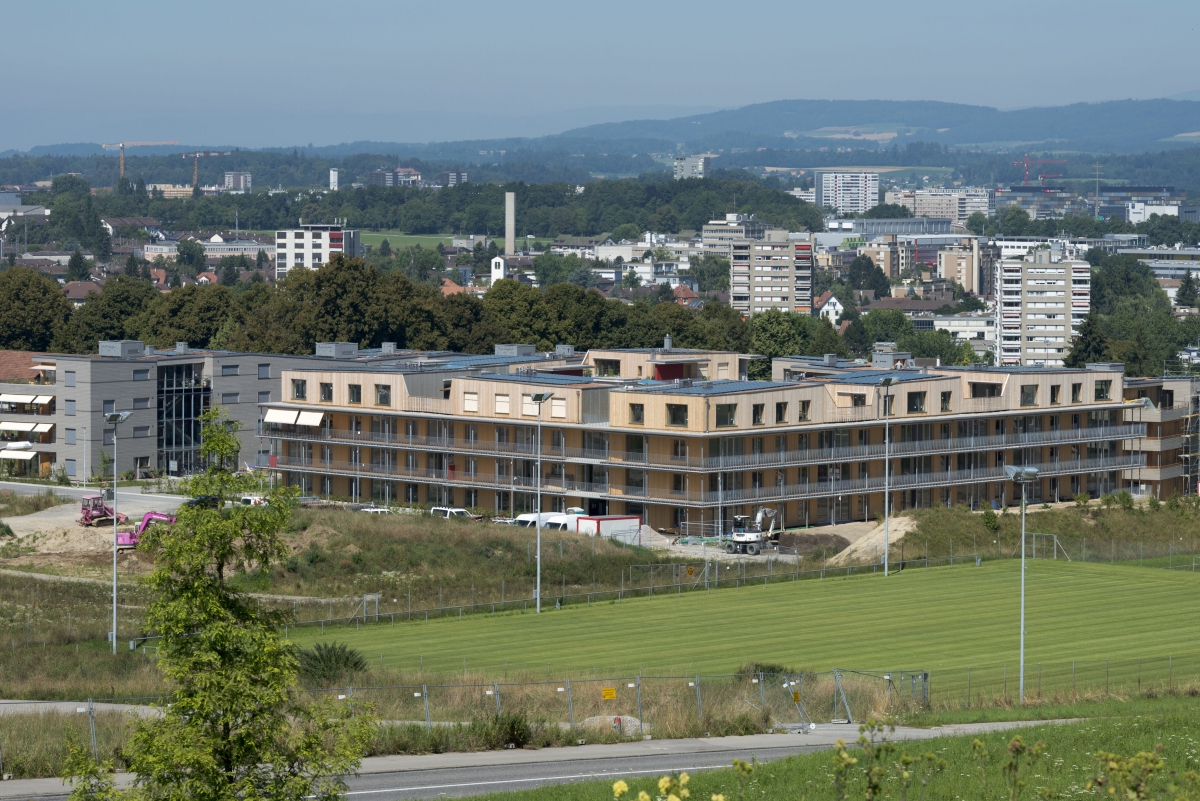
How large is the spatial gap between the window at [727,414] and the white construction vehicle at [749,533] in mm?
4158

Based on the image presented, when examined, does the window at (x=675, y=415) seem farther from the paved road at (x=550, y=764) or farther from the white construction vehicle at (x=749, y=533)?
the paved road at (x=550, y=764)

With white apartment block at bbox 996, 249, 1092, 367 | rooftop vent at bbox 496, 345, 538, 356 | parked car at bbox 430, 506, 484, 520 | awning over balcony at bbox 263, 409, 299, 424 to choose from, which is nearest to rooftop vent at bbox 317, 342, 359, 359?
rooftop vent at bbox 496, 345, 538, 356

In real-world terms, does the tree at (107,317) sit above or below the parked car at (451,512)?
above

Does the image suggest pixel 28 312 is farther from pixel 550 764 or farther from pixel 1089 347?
pixel 550 764

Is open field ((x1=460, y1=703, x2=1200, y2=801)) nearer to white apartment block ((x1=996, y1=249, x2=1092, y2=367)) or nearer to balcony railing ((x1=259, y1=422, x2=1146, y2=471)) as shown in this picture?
balcony railing ((x1=259, y1=422, x2=1146, y2=471))

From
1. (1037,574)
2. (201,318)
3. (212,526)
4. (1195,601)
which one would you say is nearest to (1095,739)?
(212,526)

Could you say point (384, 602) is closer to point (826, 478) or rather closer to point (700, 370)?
point (826, 478)

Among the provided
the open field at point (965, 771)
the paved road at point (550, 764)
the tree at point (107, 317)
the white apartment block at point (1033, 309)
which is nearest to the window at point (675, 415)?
the paved road at point (550, 764)

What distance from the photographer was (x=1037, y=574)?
6406 centimetres

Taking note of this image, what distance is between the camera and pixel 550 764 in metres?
31.0

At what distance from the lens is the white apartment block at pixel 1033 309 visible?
641 ft

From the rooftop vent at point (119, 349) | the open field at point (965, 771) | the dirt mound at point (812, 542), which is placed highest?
the rooftop vent at point (119, 349)

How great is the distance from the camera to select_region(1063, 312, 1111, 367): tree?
142m

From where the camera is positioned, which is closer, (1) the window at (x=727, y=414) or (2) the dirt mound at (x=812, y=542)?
(2) the dirt mound at (x=812, y=542)
